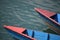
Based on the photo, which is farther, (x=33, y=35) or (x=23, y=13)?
(x=23, y=13)

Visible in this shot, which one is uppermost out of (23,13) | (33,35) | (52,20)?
(23,13)

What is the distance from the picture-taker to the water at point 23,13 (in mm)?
11881

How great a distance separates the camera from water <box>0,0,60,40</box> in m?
11.9

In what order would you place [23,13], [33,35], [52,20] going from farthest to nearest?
1. [23,13]
2. [52,20]
3. [33,35]

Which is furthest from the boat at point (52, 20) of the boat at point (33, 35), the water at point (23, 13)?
the water at point (23, 13)

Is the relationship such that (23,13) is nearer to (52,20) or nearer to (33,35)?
(52,20)

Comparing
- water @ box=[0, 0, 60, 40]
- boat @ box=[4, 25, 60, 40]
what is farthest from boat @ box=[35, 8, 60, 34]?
water @ box=[0, 0, 60, 40]

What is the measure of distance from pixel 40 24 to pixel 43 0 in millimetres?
3552

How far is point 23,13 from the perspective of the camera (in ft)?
43.9

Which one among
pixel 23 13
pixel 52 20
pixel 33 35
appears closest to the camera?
pixel 33 35

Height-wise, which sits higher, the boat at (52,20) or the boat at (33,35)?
the boat at (52,20)

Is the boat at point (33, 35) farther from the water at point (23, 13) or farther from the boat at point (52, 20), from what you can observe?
the water at point (23, 13)

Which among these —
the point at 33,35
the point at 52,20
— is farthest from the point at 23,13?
the point at 33,35

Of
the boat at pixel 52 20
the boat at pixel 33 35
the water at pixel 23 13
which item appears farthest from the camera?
the water at pixel 23 13
